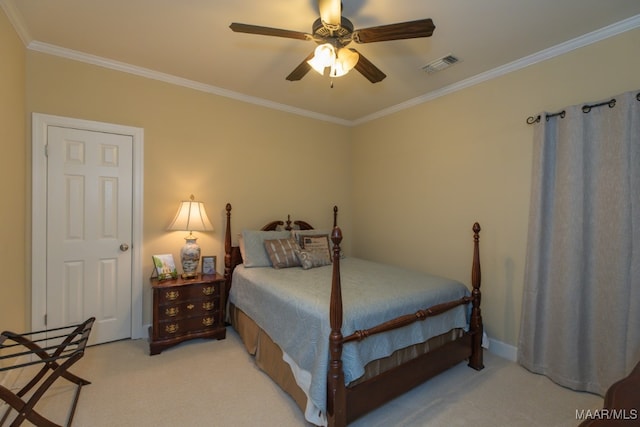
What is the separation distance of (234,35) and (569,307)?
3.29m

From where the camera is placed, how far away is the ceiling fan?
164 centimetres

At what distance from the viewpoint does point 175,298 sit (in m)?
2.77

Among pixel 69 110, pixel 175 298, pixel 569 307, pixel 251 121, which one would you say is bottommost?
pixel 175 298

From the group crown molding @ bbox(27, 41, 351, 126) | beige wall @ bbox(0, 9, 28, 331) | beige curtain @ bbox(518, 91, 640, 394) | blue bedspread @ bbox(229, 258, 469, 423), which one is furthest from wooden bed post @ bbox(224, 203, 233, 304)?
beige curtain @ bbox(518, 91, 640, 394)

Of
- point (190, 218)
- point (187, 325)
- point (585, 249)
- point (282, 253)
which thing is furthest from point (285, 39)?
point (585, 249)

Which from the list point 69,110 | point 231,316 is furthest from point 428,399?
point 69,110

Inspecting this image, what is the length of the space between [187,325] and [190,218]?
103cm

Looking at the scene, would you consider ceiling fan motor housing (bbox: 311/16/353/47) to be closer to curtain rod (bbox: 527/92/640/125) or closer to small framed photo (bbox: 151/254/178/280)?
curtain rod (bbox: 527/92/640/125)

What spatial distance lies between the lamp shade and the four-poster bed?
0.69 meters

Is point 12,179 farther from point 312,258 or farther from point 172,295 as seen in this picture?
point 312,258

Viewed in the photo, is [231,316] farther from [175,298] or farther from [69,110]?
[69,110]

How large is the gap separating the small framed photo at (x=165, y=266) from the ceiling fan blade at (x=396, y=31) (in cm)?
255

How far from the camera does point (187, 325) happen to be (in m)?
2.85

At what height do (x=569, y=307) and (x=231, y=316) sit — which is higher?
(x=569, y=307)
